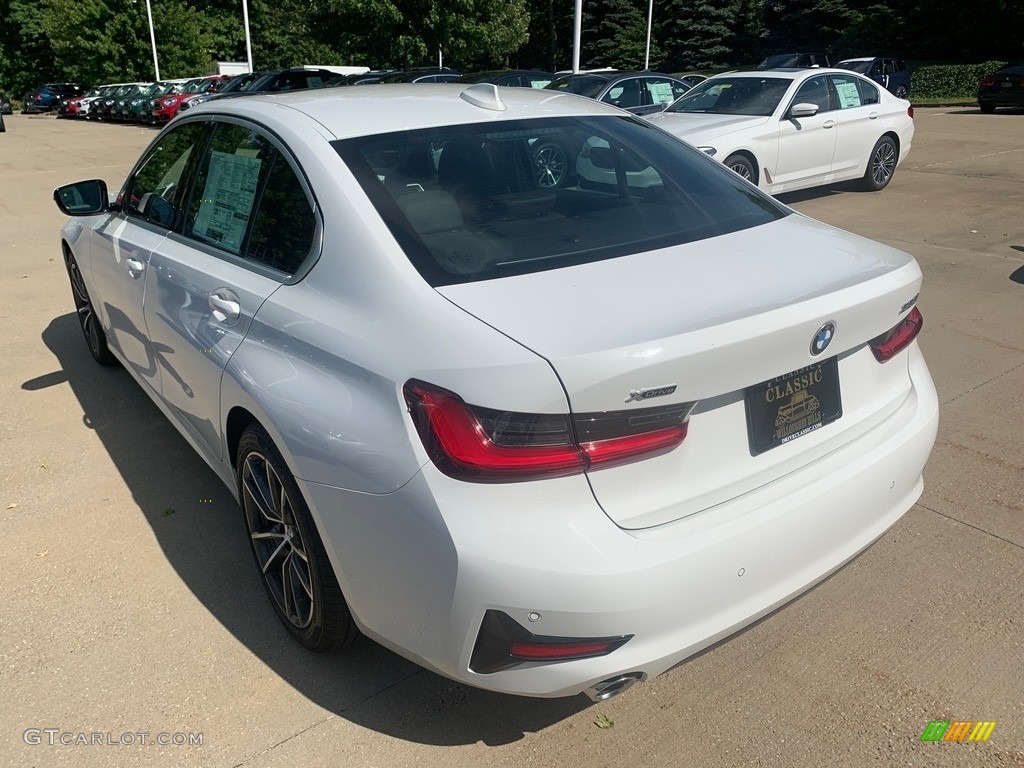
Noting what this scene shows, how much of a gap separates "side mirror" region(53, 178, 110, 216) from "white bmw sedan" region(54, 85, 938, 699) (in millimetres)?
1388

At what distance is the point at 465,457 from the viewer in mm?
2000

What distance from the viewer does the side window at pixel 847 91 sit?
35.9 feet

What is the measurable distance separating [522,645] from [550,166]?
1.74m

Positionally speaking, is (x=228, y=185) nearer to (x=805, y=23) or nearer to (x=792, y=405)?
(x=792, y=405)

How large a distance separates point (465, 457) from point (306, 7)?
3221 cm

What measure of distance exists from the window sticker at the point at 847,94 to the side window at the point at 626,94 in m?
3.54

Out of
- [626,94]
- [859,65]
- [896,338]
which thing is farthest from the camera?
[859,65]

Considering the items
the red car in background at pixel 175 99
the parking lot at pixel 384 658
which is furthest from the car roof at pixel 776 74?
the red car in background at pixel 175 99

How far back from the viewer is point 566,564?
197 cm

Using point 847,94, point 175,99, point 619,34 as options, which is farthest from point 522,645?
point 619,34

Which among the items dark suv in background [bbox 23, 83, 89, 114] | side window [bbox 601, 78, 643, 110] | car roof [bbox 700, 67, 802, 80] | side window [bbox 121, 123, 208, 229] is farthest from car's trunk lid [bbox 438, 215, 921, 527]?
dark suv in background [bbox 23, 83, 89, 114]

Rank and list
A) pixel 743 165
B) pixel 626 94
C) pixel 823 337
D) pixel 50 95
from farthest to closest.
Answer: pixel 50 95
pixel 626 94
pixel 743 165
pixel 823 337

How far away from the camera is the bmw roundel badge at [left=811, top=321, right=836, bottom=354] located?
7.42 ft

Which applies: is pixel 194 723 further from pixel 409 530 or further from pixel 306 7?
pixel 306 7
